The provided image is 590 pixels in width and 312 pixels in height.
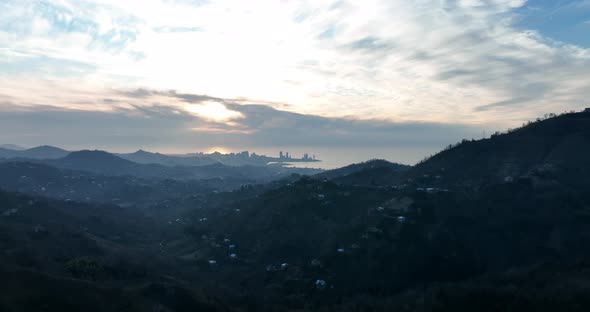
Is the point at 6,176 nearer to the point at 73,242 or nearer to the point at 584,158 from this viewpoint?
the point at 73,242

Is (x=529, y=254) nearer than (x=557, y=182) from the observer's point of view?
Yes

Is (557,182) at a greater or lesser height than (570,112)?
lesser

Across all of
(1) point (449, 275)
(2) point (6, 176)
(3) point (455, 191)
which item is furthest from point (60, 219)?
(2) point (6, 176)

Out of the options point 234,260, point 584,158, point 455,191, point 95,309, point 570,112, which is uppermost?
point 570,112

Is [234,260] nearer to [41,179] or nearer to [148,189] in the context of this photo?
[148,189]

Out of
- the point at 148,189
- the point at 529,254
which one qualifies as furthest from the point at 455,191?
the point at 148,189

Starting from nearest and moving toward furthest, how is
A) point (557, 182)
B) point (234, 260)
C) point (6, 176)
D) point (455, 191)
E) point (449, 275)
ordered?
point (449, 275) → point (234, 260) → point (557, 182) → point (455, 191) → point (6, 176)

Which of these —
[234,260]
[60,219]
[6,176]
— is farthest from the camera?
[6,176]
